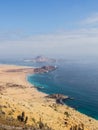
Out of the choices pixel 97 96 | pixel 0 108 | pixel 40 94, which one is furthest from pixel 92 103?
pixel 0 108

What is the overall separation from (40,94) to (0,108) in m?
72.0

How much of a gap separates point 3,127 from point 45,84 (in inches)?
5204

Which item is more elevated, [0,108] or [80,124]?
[0,108]

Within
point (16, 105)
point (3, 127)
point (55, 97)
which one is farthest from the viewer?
point (55, 97)

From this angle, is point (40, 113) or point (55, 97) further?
point (55, 97)

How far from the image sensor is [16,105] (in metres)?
75.5

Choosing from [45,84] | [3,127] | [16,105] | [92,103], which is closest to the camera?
[3,127]

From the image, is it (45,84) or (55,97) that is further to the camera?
(45,84)

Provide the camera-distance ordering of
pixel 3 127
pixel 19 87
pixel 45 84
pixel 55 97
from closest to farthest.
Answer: pixel 3 127 → pixel 55 97 → pixel 19 87 → pixel 45 84

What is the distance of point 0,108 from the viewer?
A: 7019 cm

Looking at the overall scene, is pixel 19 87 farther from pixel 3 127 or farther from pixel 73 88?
pixel 3 127

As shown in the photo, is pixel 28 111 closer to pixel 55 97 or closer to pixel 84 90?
pixel 55 97

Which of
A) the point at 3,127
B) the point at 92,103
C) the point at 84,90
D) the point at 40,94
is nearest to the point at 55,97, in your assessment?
the point at 40,94

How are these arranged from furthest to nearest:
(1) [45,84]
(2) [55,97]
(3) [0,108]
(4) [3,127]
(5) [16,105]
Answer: (1) [45,84], (2) [55,97], (5) [16,105], (3) [0,108], (4) [3,127]
